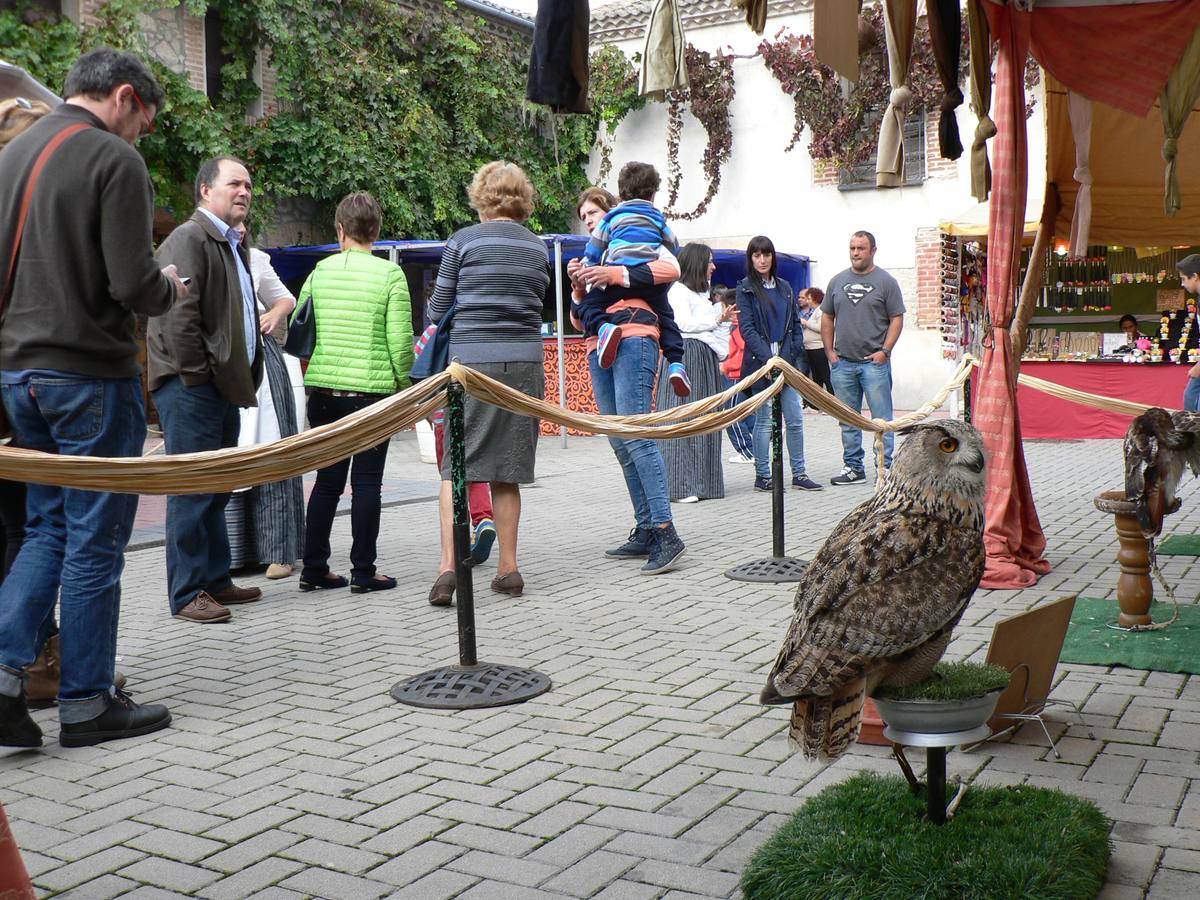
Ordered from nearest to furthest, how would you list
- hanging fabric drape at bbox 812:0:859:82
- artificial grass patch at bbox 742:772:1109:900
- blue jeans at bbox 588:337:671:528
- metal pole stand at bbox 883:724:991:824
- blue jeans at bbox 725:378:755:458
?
artificial grass patch at bbox 742:772:1109:900, metal pole stand at bbox 883:724:991:824, hanging fabric drape at bbox 812:0:859:82, blue jeans at bbox 588:337:671:528, blue jeans at bbox 725:378:755:458

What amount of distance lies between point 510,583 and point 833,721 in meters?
3.77

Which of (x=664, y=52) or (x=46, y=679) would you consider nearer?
(x=46, y=679)

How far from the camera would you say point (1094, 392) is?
14797 mm

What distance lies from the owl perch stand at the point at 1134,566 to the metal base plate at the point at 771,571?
1.82m

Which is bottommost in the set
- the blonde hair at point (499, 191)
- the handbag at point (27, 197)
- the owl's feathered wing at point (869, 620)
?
the owl's feathered wing at point (869, 620)

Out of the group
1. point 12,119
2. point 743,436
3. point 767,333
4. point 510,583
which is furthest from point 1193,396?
point 12,119

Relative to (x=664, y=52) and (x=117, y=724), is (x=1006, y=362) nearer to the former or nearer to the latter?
(x=664, y=52)

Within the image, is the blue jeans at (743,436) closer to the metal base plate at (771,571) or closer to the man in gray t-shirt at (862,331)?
the man in gray t-shirt at (862,331)

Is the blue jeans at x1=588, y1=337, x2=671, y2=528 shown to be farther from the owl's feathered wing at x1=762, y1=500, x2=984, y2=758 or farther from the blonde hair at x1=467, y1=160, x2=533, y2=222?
the owl's feathered wing at x1=762, y1=500, x2=984, y2=758

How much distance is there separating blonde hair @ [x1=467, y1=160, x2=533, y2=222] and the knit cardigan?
2.08 ft

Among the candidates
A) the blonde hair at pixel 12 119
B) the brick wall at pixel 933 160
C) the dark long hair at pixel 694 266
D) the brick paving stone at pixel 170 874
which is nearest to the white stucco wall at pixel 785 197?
the brick wall at pixel 933 160

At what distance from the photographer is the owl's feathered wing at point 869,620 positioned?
2732mm

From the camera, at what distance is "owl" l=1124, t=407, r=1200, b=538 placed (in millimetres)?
5125

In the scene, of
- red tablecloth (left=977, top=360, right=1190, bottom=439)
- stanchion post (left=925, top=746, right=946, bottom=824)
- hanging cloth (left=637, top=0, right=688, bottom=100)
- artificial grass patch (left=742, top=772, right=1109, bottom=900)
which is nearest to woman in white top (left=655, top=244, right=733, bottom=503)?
hanging cloth (left=637, top=0, right=688, bottom=100)
